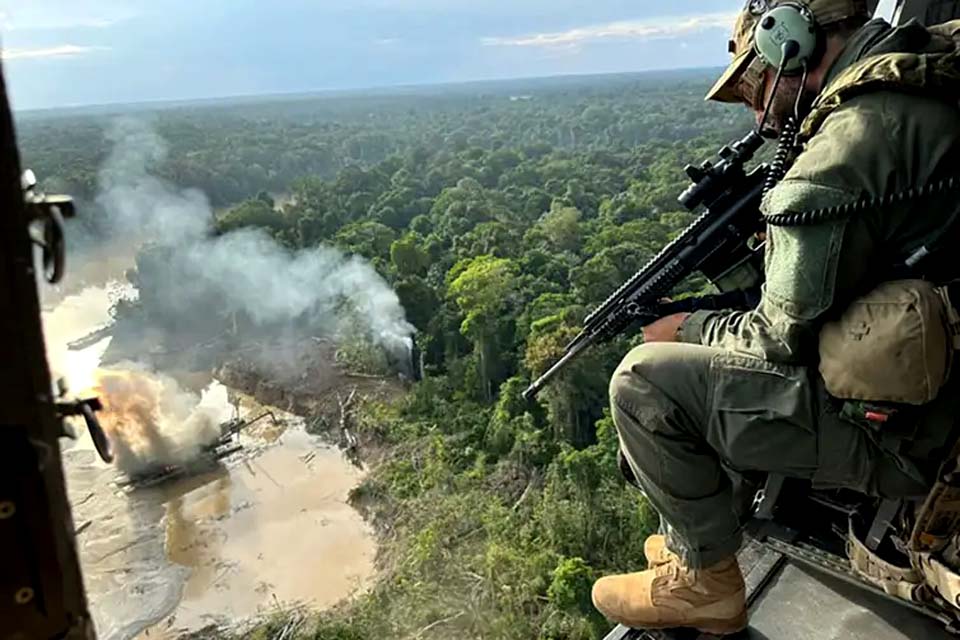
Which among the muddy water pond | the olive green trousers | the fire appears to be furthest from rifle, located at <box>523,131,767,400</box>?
the fire

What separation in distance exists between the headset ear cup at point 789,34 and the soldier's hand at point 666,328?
57 cm

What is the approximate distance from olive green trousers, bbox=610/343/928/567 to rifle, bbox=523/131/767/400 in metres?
0.34

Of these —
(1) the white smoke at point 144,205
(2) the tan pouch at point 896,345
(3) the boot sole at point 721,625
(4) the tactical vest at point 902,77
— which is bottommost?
(1) the white smoke at point 144,205

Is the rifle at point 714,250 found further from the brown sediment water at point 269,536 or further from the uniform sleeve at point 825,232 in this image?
A: the brown sediment water at point 269,536

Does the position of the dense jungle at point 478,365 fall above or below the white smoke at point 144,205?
below

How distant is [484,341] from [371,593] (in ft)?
19.0

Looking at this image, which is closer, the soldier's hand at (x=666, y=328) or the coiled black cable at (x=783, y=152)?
the coiled black cable at (x=783, y=152)

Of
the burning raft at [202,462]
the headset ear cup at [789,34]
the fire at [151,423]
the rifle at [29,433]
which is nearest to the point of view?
the rifle at [29,433]

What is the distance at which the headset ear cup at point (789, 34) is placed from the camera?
173 cm

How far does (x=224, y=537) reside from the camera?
555 inches

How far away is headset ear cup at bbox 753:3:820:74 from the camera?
5.69 feet

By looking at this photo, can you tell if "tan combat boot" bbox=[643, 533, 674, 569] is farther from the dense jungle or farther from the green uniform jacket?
the dense jungle

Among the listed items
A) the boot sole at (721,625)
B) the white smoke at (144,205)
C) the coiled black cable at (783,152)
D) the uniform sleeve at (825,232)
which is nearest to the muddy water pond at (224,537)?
the white smoke at (144,205)

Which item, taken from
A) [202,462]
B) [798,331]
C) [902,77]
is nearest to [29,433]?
[798,331]
